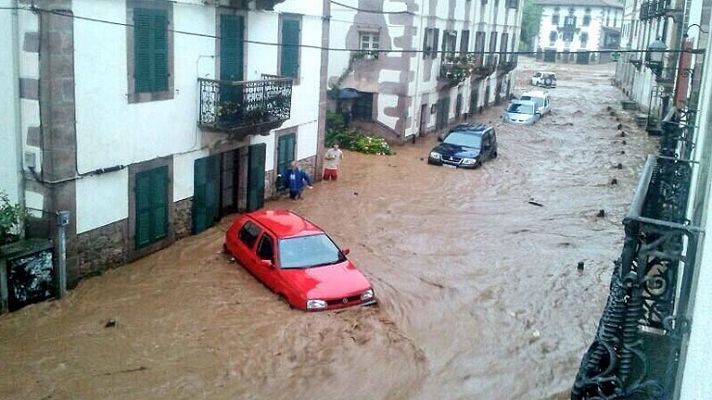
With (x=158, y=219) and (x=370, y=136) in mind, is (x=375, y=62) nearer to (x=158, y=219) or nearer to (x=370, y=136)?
(x=370, y=136)

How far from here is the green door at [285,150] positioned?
66.3 feet

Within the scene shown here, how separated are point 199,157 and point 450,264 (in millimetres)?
6214

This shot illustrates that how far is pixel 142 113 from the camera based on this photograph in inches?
571

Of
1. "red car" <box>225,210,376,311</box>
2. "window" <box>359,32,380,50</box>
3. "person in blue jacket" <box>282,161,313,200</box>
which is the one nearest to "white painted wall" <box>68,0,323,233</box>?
"person in blue jacket" <box>282,161,313,200</box>

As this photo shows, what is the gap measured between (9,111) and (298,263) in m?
5.62

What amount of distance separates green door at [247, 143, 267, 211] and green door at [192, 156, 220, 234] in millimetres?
1265

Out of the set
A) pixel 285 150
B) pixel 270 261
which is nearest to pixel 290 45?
pixel 285 150

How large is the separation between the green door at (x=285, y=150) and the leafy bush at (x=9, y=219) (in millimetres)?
8363

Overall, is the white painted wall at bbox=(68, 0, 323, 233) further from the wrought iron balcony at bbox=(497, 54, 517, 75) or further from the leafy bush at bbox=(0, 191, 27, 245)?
the wrought iron balcony at bbox=(497, 54, 517, 75)

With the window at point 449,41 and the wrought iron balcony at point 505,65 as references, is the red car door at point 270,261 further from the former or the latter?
the wrought iron balcony at point 505,65

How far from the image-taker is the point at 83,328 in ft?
38.5

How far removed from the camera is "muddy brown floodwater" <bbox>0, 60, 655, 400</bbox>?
10539 mm

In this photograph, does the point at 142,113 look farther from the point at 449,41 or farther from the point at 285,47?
the point at 449,41

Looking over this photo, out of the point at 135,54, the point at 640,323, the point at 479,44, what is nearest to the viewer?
the point at 640,323
